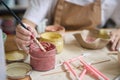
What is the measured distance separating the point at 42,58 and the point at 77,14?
49cm

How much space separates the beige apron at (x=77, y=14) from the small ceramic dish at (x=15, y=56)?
0.40m

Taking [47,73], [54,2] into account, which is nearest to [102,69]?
[47,73]

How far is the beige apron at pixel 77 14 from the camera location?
1134 millimetres

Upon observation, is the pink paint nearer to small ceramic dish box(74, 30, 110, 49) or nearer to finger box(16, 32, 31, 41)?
finger box(16, 32, 31, 41)

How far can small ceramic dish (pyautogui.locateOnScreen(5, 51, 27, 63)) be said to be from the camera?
77cm

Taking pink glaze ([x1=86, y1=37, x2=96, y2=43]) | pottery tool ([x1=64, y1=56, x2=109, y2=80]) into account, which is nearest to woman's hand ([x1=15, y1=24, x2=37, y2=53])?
pottery tool ([x1=64, y1=56, x2=109, y2=80])

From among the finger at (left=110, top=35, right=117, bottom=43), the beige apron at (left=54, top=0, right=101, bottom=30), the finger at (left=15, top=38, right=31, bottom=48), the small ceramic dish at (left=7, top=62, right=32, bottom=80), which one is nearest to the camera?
the small ceramic dish at (left=7, top=62, right=32, bottom=80)

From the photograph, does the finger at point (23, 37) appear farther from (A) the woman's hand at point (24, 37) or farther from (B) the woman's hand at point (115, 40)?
(B) the woman's hand at point (115, 40)

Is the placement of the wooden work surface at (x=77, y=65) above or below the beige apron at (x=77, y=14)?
below

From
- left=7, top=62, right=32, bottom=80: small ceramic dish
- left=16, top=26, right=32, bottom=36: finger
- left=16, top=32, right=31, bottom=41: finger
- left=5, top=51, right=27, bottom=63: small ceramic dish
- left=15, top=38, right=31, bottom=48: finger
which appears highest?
left=16, top=26, right=32, bottom=36: finger

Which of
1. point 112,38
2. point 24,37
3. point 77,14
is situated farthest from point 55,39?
point 77,14

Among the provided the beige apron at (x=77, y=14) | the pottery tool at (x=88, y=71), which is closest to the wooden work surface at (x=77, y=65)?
the pottery tool at (x=88, y=71)

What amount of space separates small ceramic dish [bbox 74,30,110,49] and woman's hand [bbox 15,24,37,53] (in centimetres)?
20

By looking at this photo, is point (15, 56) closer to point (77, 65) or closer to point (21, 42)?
point (21, 42)
